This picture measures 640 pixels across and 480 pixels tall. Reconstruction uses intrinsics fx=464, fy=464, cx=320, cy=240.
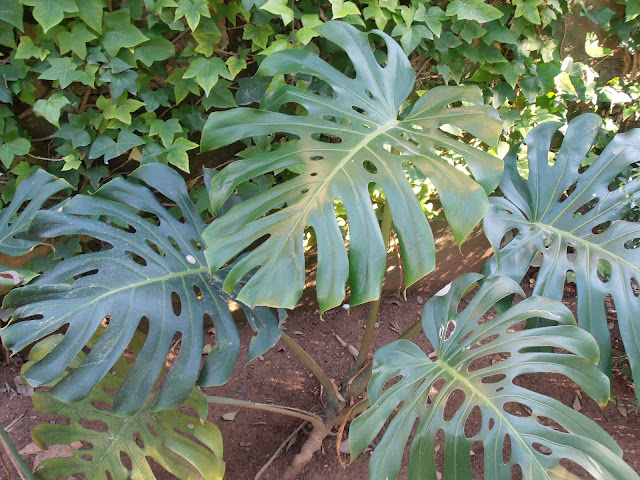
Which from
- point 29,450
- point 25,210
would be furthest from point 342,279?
point 29,450

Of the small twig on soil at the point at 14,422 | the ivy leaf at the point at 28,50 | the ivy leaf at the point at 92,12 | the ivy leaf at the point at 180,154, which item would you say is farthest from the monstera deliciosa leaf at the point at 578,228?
the small twig on soil at the point at 14,422

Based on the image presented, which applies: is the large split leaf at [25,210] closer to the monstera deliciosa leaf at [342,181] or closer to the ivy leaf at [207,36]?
the monstera deliciosa leaf at [342,181]

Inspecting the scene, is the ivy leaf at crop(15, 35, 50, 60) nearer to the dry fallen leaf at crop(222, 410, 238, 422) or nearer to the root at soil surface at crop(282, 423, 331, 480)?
the dry fallen leaf at crop(222, 410, 238, 422)

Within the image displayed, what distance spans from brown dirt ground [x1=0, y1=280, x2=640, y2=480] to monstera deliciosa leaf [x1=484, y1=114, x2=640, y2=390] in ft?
2.51

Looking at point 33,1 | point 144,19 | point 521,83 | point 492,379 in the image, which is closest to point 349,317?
point 492,379

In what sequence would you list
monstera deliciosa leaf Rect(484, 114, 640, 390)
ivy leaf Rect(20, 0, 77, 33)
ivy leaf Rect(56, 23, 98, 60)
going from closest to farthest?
monstera deliciosa leaf Rect(484, 114, 640, 390) < ivy leaf Rect(20, 0, 77, 33) < ivy leaf Rect(56, 23, 98, 60)

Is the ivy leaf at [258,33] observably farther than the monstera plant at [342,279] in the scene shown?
Yes

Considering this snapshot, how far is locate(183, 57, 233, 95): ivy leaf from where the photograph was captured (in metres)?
1.46

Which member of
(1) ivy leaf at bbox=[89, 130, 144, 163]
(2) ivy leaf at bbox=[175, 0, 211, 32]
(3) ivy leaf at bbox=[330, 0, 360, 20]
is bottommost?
(1) ivy leaf at bbox=[89, 130, 144, 163]

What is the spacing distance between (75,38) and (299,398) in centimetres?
140

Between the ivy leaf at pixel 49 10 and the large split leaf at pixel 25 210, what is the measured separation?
0.42 m

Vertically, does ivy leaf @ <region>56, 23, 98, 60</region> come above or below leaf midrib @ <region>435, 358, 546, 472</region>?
above

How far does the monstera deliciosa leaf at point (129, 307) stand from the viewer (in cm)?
88

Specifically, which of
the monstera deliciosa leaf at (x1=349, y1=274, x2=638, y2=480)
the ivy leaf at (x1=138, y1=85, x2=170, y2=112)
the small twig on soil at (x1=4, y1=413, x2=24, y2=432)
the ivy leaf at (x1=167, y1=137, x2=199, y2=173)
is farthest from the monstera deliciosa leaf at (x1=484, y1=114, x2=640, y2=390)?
the small twig on soil at (x1=4, y1=413, x2=24, y2=432)
